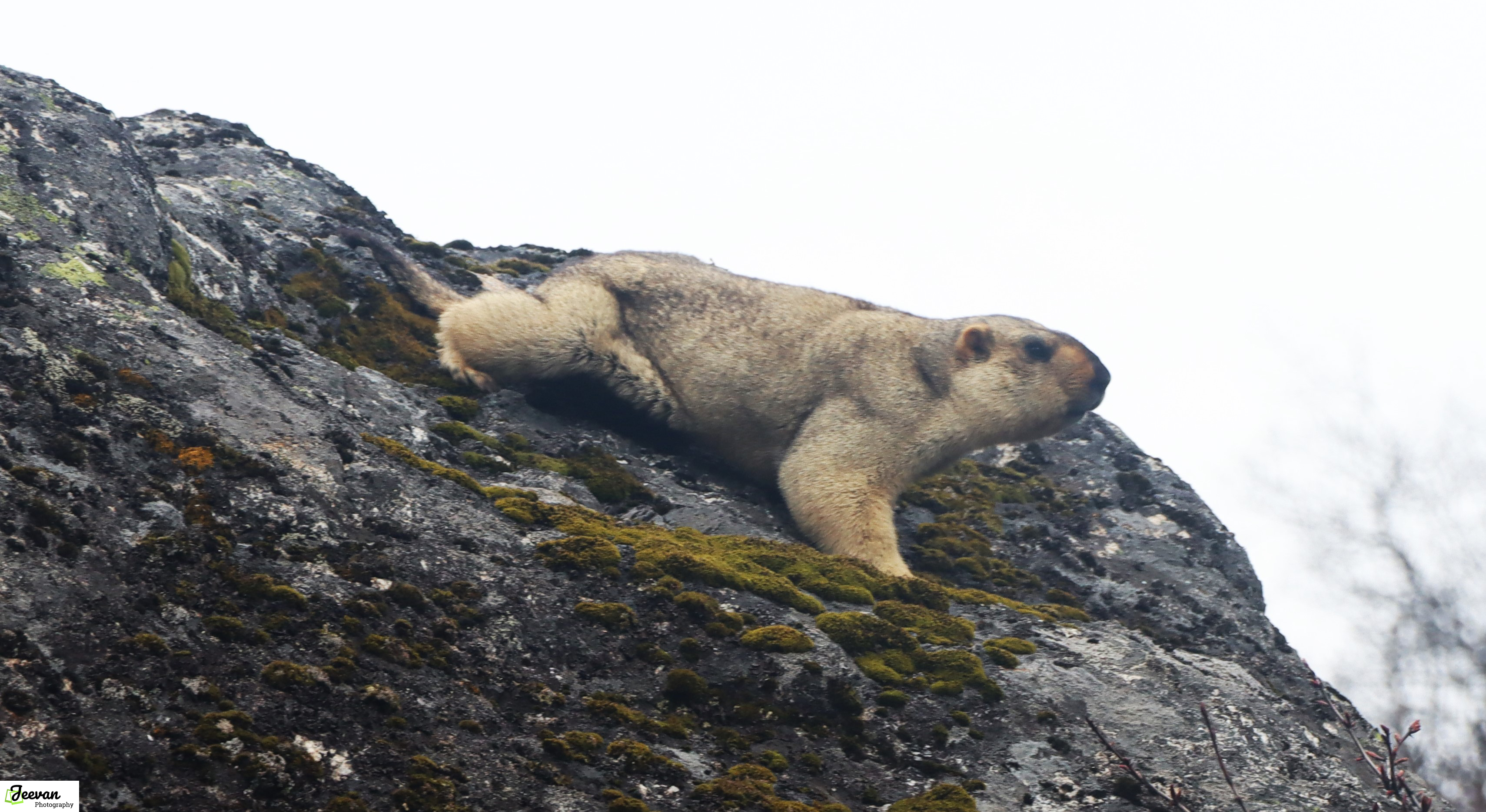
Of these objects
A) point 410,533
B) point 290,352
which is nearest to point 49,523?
point 410,533

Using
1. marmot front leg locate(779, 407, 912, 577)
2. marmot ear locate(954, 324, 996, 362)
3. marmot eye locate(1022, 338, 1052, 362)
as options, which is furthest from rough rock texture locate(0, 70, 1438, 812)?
marmot eye locate(1022, 338, 1052, 362)

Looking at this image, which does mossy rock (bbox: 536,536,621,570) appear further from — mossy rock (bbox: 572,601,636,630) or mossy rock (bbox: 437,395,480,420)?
mossy rock (bbox: 437,395,480,420)

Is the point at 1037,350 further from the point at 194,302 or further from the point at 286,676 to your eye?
the point at 286,676

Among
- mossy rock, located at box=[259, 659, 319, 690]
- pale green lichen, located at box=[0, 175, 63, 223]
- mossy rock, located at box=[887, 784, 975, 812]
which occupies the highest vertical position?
pale green lichen, located at box=[0, 175, 63, 223]

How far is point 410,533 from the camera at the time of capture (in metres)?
9.71

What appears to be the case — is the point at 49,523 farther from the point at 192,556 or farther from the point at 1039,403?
the point at 1039,403

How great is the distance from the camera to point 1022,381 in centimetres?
1644

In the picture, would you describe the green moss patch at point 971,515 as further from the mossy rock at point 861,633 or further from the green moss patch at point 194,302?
the green moss patch at point 194,302

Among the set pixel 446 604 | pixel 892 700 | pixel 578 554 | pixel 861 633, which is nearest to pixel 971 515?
pixel 861 633

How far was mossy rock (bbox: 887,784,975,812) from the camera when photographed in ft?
26.2

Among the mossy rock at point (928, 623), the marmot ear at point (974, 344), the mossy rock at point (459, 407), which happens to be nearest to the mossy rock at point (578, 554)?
the mossy rock at point (928, 623)

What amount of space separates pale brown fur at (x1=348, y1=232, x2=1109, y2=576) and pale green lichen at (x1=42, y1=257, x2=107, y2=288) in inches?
216

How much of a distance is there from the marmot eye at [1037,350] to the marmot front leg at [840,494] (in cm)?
312

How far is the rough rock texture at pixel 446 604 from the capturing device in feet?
21.6
